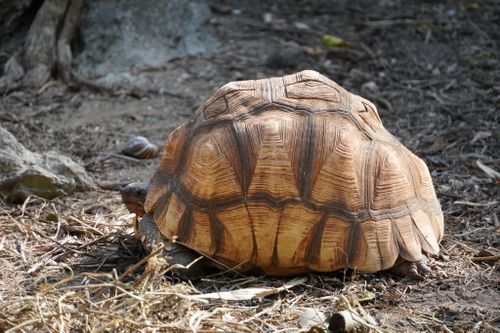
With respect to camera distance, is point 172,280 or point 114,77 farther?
point 114,77

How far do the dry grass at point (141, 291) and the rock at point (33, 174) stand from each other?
13.4 inches

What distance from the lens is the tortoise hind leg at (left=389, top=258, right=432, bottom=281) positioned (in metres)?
3.89

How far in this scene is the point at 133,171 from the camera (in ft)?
19.0

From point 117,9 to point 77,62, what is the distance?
808 mm

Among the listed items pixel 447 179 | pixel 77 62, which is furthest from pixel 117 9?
pixel 447 179

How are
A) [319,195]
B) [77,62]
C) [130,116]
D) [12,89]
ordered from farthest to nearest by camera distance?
[77,62] < [12,89] < [130,116] < [319,195]

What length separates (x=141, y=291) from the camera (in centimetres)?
343

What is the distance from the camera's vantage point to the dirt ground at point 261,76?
3.42 metres

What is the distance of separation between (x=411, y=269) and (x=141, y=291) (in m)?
1.33

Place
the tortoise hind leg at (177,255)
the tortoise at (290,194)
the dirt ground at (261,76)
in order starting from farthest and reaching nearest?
the tortoise hind leg at (177,255) < the tortoise at (290,194) < the dirt ground at (261,76)

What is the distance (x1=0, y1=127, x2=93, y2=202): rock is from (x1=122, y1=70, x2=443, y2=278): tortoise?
4.24 feet

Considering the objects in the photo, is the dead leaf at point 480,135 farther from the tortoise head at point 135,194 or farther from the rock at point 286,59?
the tortoise head at point 135,194

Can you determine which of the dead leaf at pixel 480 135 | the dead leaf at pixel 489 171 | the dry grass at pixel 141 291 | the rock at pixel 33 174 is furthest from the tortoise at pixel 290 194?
the dead leaf at pixel 480 135

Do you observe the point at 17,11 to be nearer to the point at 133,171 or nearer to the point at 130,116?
the point at 130,116
